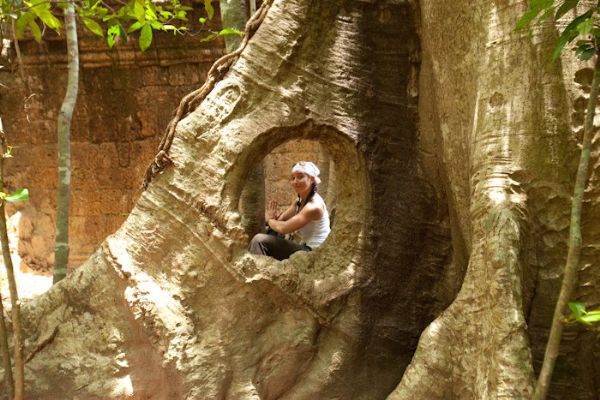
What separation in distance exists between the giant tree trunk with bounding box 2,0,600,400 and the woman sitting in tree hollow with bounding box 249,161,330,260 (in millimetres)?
374

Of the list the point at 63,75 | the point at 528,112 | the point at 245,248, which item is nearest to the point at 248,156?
the point at 245,248

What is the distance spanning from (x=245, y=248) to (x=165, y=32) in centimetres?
421

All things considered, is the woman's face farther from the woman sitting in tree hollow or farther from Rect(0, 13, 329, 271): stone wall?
Rect(0, 13, 329, 271): stone wall

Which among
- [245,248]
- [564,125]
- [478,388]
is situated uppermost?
[564,125]

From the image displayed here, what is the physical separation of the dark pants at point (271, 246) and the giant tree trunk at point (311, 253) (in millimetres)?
363

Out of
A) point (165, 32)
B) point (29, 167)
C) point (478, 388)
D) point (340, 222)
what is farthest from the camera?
point (29, 167)

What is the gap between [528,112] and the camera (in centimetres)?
221

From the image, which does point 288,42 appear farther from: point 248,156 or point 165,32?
point 165,32

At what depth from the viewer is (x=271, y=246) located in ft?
10.7

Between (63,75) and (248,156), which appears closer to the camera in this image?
(248,156)

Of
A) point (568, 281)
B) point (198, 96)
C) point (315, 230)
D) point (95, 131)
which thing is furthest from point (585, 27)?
point (95, 131)

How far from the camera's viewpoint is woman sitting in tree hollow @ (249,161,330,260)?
10.7 feet

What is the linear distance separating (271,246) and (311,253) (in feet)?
1.23

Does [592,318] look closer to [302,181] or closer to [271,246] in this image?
[271,246]
